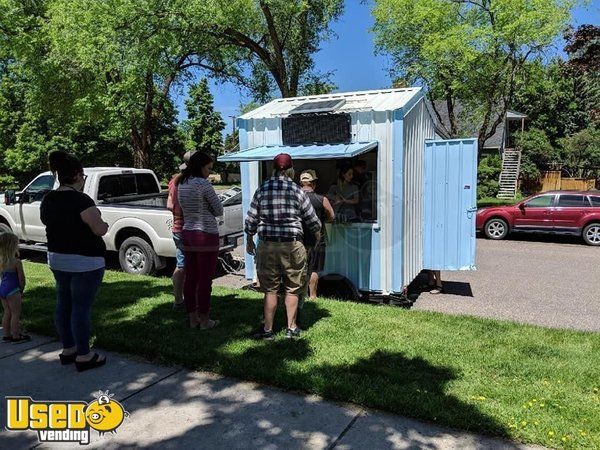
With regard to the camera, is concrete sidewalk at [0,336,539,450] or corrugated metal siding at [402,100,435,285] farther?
corrugated metal siding at [402,100,435,285]

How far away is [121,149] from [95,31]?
2155 centimetres

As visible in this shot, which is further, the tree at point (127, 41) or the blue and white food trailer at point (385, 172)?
the tree at point (127, 41)

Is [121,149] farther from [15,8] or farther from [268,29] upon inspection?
[268,29]

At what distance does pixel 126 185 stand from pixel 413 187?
5719 millimetres

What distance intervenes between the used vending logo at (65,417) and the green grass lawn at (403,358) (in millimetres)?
856

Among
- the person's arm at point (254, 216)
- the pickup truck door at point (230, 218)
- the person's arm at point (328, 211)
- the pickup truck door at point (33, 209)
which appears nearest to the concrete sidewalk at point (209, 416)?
the person's arm at point (254, 216)

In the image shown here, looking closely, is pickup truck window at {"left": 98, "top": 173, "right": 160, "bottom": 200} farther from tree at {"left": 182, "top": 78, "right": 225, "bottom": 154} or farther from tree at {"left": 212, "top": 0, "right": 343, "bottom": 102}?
tree at {"left": 182, "top": 78, "right": 225, "bottom": 154}

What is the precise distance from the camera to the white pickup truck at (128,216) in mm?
8422

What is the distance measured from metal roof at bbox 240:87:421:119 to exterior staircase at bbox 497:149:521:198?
887 inches

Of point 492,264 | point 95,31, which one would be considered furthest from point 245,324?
point 95,31

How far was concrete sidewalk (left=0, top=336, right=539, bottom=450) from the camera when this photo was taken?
311 cm

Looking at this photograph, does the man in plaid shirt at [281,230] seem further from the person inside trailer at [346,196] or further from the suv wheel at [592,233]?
the suv wheel at [592,233]

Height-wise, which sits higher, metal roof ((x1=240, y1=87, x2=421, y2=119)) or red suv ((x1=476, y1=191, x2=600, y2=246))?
metal roof ((x1=240, y1=87, x2=421, y2=119))

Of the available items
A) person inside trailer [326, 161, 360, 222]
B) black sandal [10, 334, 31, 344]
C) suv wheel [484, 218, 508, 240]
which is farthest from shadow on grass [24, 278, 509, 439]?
suv wheel [484, 218, 508, 240]
